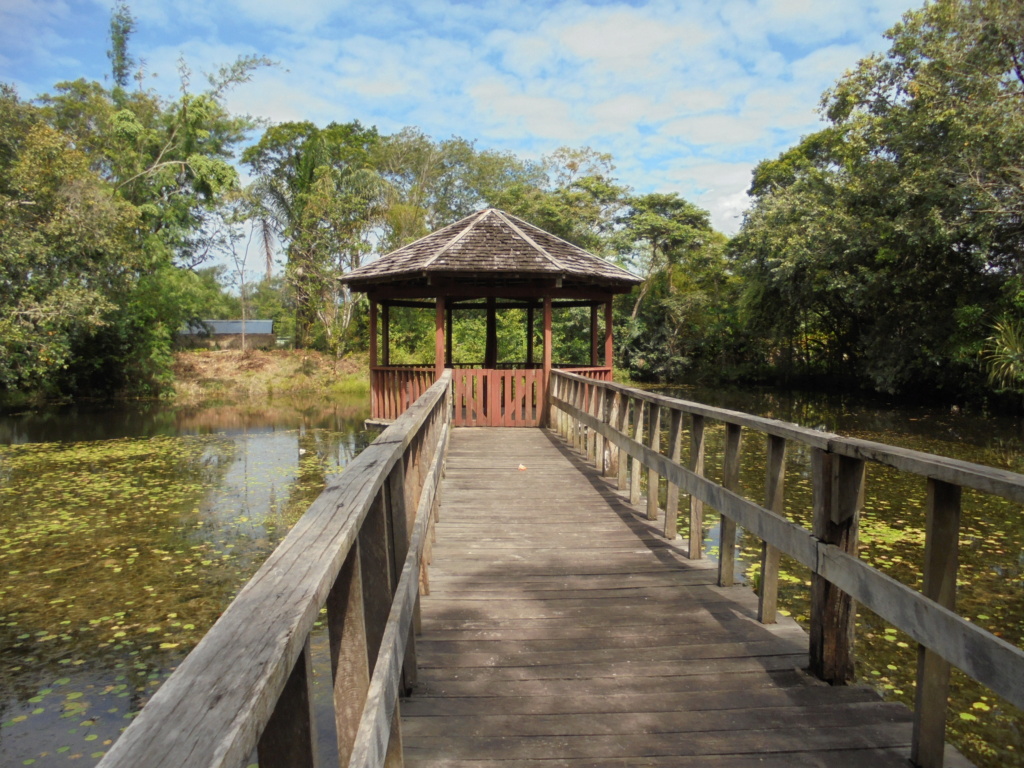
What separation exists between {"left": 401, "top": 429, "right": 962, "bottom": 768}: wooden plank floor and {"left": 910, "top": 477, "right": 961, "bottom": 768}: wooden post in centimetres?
12

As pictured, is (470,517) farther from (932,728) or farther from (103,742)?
(932,728)

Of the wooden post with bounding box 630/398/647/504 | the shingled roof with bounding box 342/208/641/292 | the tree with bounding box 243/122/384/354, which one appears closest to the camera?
the wooden post with bounding box 630/398/647/504

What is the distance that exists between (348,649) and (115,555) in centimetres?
804

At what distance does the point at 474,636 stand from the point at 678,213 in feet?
105

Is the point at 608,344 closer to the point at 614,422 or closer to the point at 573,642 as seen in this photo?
the point at 614,422

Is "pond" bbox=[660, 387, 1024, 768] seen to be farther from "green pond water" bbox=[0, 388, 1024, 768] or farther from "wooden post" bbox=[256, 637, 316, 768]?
"wooden post" bbox=[256, 637, 316, 768]

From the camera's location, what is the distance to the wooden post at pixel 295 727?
1.02 meters

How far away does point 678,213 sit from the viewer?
3331 cm

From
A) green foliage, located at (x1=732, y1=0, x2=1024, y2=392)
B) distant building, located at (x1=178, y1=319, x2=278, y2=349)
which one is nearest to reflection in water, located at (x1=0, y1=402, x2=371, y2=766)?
green foliage, located at (x1=732, y1=0, x2=1024, y2=392)

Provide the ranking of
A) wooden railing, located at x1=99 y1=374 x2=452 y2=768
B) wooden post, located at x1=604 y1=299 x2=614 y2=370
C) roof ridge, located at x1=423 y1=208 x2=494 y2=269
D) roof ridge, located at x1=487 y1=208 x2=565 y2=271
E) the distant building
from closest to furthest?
wooden railing, located at x1=99 y1=374 x2=452 y2=768
roof ridge, located at x1=423 y1=208 x2=494 y2=269
roof ridge, located at x1=487 y1=208 x2=565 y2=271
wooden post, located at x1=604 y1=299 x2=614 y2=370
the distant building

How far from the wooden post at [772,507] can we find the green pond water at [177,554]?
1709 millimetres

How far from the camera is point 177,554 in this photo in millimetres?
8391

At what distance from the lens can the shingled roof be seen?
11891 millimetres

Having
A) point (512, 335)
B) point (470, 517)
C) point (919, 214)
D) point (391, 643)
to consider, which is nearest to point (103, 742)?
point (470, 517)
